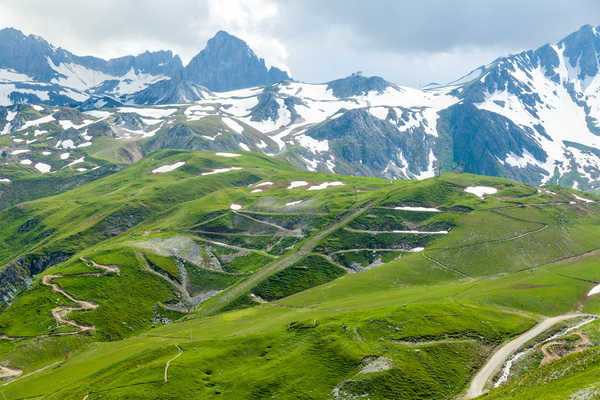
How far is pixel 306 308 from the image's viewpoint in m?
126

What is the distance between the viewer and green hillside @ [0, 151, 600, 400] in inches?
2970

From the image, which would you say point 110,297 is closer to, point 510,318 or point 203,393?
point 203,393

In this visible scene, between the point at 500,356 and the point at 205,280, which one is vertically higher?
the point at 205,280

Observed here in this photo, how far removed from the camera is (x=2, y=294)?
170 metres

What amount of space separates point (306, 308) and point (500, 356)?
61487 millimetres

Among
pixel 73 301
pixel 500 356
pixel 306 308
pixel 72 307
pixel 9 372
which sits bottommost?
pixel 306 308

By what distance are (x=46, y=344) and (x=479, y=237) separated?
6570 inches

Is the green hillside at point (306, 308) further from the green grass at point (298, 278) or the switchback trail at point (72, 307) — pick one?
the green grass at point (298, 278)

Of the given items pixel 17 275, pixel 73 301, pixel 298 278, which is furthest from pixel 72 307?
pixel 298 278

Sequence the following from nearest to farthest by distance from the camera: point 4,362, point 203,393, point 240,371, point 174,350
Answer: point 203,393 → point 240,371 → point 174,350 → point 4,362

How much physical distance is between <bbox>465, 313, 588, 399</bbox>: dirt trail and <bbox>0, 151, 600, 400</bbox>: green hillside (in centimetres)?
155

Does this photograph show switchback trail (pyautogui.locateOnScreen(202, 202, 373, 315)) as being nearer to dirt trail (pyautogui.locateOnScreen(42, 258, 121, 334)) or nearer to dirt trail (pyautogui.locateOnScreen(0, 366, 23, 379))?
dirt trail (pyautogui.locateOnScreen(42, 258, 121, 334))

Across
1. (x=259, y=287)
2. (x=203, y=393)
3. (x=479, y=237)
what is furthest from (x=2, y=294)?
(x=479, y=237)

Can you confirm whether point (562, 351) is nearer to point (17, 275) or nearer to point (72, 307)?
point (72, 307)
